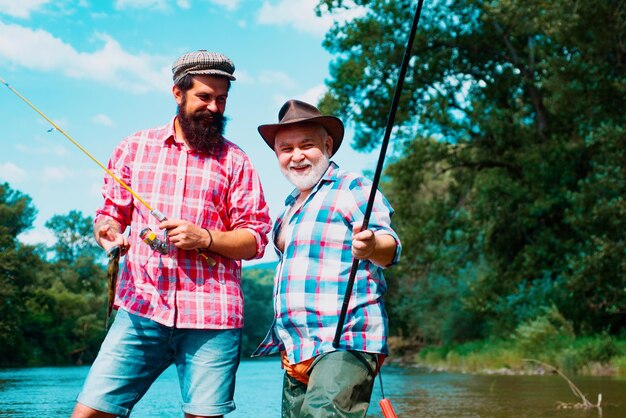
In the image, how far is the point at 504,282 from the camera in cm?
2031

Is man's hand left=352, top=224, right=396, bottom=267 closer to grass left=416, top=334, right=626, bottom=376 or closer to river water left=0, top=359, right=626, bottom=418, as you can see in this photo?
river water left=0, top=359, right=626, bottom=418

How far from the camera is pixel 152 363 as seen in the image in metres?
3.80

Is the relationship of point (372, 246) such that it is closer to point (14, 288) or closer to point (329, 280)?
point (329, 280)

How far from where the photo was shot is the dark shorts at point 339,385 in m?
3.28

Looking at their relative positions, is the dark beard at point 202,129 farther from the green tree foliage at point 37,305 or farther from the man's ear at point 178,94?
the green tree foliage at point 37,305

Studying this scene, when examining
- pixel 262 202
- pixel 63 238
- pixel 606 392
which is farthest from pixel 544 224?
pixel 63 238

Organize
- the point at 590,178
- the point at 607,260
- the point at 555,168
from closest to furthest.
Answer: the point at 607,260, the point at 590,178, the point at 555,168

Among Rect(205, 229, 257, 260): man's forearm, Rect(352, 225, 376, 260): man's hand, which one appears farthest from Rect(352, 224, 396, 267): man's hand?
Rect(205, 229, 257, 260): man's forearm

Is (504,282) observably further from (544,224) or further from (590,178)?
(590,178)

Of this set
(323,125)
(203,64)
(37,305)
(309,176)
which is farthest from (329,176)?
(37,305)

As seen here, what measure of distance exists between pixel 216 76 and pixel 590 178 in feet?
47.5

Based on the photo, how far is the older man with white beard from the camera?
3.34 meters

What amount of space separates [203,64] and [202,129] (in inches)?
11.9

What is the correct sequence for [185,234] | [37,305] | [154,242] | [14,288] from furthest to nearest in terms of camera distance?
[37,305] → [14,288] → [154,242] → [185,234]
